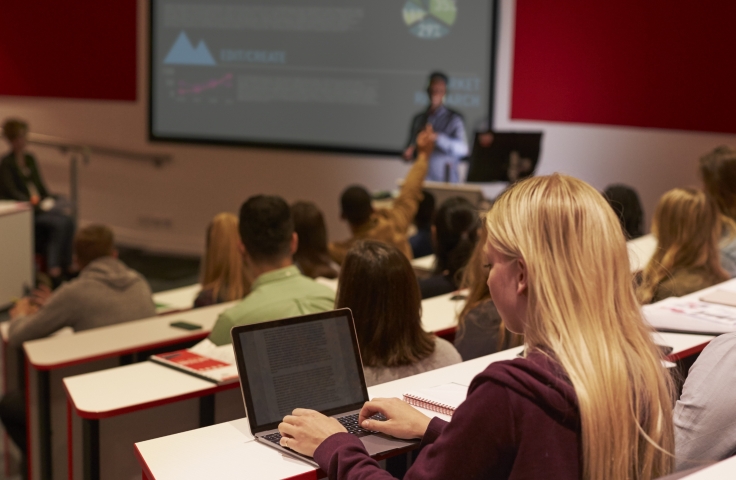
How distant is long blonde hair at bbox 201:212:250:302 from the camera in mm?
3658

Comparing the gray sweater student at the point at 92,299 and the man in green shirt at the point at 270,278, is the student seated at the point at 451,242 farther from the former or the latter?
the gray sweater student at the point at 92,299

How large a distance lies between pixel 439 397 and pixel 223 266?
2076 millimetres

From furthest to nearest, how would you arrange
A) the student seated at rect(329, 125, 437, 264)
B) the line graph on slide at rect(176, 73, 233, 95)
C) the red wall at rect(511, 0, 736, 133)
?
the line graph on slide at rect(176, 73, 233, 95) → the red wall at rect(511, 0, 736, 133) → the student seated at rect(329, 125, 437, 264)

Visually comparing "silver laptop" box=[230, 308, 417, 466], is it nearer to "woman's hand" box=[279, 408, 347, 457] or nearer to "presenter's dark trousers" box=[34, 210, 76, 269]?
"woman's hand" box=[279, 408, 347, 457]

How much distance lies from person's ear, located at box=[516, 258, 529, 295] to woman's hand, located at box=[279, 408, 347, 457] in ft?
1.62

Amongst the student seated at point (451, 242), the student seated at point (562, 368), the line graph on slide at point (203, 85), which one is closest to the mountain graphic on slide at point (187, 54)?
the line graph on slide at point (203, 85)

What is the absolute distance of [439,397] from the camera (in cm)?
183

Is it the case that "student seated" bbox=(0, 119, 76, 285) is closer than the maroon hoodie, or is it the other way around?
the maroon hoodie

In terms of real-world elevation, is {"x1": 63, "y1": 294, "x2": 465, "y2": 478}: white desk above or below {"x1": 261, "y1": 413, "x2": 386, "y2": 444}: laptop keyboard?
below

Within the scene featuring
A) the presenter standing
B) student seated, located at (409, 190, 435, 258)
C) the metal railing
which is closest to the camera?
student seated, located at (409, 190, 435, 258)

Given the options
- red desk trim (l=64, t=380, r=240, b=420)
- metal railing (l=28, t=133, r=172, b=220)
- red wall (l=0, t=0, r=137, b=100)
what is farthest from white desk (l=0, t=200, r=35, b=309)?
red desk trim (l=64, t=380, r=240, b=420)

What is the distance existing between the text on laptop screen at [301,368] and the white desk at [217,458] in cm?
8

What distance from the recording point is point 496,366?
1.23 metres

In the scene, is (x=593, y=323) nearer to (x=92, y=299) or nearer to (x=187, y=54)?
(x=92, y=299)
